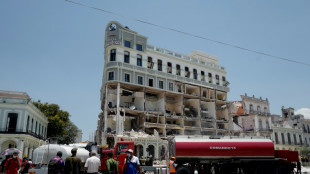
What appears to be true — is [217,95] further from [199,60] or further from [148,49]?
[148,49]

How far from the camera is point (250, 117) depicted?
2239 inches

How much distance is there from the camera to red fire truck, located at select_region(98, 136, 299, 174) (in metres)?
17.4

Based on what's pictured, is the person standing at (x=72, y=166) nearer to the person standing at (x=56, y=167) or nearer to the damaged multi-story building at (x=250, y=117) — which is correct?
the person standing at (x=56, y=167)

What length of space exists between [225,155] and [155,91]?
92.4ft

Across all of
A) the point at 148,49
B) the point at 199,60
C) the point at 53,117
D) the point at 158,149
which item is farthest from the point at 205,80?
the point at 53,117

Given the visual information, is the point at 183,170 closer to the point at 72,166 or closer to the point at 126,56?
the point at 72,166

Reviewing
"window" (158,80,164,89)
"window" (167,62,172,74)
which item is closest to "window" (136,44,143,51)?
"window" (167,62,172,74)

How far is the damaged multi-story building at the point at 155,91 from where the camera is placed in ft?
133

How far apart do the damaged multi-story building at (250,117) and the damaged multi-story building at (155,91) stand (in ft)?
17.0

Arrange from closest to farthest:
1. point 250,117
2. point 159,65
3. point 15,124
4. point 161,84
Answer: point 15,124, point 161,84, point 159,65, point 250,117

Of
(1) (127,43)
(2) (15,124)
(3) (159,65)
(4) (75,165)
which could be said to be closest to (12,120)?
(2) (15,124)

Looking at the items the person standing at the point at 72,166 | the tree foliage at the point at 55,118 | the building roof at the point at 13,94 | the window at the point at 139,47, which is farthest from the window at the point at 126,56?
A: the person standing at the point at 72,166

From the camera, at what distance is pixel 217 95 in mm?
55094

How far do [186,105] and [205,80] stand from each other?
22.1ft
